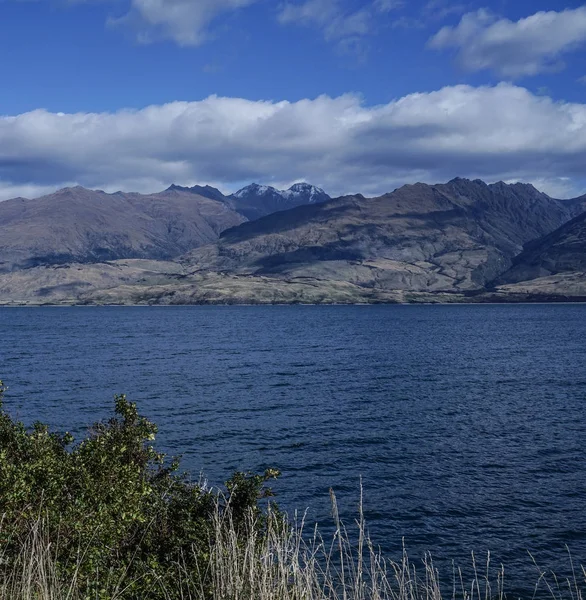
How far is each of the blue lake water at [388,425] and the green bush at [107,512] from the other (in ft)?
62.6

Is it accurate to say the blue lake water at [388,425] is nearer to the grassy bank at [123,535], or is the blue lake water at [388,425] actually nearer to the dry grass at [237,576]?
the grassy bank at [123,535]

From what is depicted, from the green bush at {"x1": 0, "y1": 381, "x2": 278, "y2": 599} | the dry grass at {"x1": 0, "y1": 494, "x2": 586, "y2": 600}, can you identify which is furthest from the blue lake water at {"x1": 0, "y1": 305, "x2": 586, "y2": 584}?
the dry grass at {"x1": 0, "y1": 494, "x2": 586, "y2": 600}

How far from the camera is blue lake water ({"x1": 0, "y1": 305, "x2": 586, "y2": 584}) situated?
1571 inches

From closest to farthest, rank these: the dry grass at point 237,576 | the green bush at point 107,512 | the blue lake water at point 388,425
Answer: the dry grass at point 237,576
the green bush at point 107,512
the blue lake water at point 388,425

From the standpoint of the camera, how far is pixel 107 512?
1792cm

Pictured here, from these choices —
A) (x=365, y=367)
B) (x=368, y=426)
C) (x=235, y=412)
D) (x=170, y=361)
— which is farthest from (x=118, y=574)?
(x=170, y=361)

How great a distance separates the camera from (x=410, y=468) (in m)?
51.6

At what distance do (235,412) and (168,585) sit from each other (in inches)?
2268

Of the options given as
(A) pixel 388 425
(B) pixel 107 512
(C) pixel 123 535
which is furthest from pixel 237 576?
(A) pixel 388 425

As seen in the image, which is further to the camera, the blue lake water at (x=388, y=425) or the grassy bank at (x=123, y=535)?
the blue lake water at (x=388, y=425)

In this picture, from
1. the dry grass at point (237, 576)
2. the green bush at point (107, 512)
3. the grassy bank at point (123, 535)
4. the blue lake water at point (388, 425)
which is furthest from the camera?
the blue lake water at point (388, 425)

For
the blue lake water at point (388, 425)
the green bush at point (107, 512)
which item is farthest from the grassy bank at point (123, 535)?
the blue lake water at point (388, 425)

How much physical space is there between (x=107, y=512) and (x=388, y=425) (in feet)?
176

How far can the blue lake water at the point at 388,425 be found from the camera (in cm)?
3991
